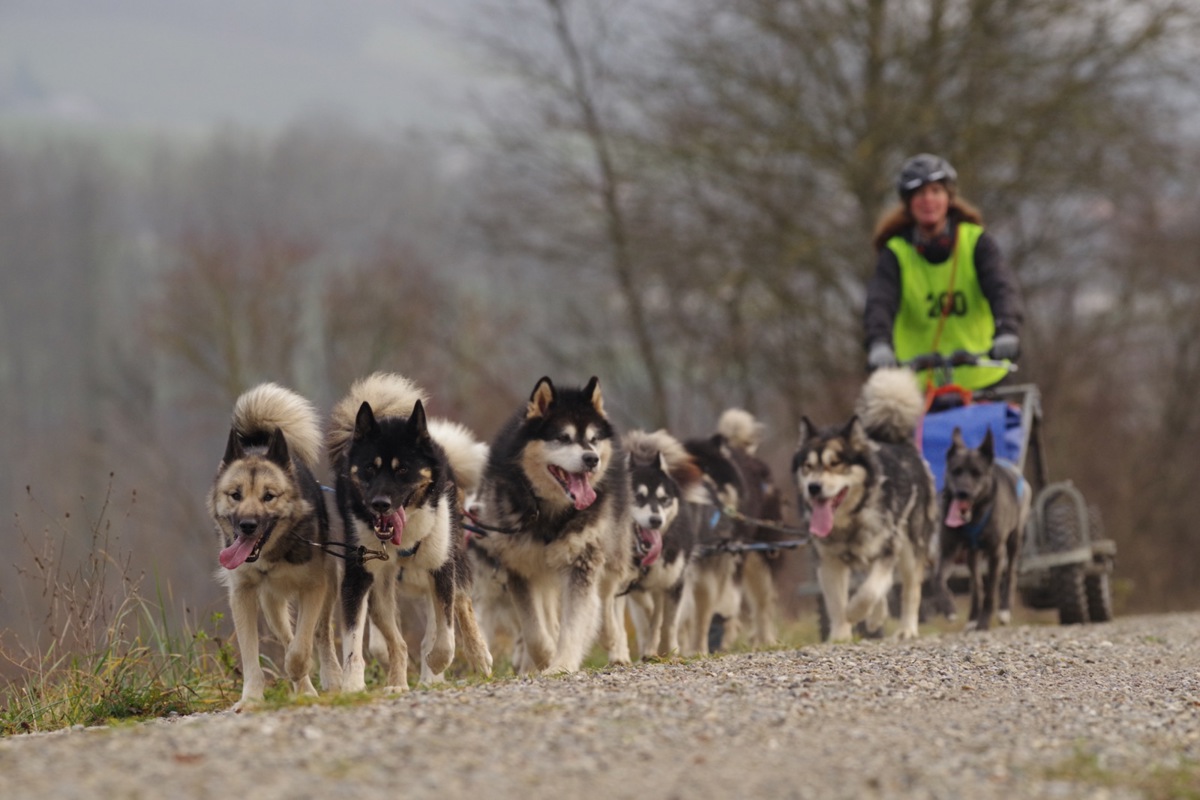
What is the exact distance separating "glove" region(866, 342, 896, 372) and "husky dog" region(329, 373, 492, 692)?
3.73m

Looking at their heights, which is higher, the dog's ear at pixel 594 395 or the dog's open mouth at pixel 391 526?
the dog's ear at pixel 594 395

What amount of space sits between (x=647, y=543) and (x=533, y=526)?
0.98 meters

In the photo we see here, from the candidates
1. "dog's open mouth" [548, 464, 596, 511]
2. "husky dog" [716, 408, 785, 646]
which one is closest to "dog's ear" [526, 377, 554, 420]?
"dog's open mouth" [548, 464, 596, 511]

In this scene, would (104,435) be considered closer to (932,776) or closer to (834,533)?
(834,533)

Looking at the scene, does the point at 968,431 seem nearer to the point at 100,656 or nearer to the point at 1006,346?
the point at 1006,346

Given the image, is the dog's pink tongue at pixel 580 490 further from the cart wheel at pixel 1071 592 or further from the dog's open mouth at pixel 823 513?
the cart wheel at pixel 1071 592

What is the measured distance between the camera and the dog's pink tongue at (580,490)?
7.40 meters

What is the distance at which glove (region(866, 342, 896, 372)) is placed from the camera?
32.9 feet

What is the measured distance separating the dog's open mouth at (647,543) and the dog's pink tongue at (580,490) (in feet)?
2.76

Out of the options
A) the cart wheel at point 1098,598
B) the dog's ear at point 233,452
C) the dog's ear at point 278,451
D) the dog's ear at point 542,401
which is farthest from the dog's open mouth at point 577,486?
the cart wheel at point 1098,598

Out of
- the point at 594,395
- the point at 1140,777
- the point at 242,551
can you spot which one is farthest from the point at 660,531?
the point at 1140,777

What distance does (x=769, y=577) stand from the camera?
35.4 feet

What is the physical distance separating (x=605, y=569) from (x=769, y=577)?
331 cm

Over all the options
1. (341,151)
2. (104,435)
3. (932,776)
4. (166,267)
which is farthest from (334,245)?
(932,776)
